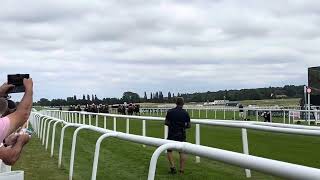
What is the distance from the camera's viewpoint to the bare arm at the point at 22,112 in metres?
3.82

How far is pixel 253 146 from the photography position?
45.0 feet

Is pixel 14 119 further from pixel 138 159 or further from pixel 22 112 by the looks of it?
pixel 138 159

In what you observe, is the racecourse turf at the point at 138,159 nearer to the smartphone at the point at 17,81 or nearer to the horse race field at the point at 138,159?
the horse race field at the point at 138,159

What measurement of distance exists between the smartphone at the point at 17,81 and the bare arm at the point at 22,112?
0.67ft

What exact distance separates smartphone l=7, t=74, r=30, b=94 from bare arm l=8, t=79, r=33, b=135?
0.21 m

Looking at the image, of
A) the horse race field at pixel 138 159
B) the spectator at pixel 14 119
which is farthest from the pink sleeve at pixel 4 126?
the horse race field at pixel 138 159

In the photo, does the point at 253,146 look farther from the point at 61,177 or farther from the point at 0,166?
the point at 0,166

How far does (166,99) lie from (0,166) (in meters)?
73.2

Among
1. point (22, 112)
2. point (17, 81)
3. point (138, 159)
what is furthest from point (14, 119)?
point (138, 159)

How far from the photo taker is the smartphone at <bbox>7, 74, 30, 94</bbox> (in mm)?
4207

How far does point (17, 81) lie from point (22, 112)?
437 mm

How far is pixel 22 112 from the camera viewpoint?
12.7ft

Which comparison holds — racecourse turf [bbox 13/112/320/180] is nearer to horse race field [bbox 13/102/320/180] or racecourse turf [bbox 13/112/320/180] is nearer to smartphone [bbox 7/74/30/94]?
horse race field [bbox 13/102/320/180]

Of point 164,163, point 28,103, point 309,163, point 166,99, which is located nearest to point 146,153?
point 164,163
